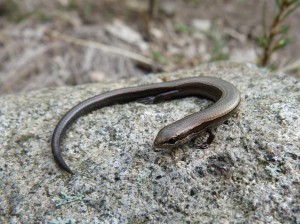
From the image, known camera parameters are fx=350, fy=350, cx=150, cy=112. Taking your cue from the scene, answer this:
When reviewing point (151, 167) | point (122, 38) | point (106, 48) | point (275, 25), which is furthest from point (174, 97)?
point (122, 38)

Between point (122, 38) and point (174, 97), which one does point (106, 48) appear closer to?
point (122, 38)

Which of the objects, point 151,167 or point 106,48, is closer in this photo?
point 151,167

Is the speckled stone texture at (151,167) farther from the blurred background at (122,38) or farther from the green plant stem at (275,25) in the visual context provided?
the blurred background at (122,38)

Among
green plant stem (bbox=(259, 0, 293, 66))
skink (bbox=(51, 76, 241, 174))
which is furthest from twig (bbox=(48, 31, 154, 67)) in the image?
A: skink (bbox=(51, 76, 241, 174))

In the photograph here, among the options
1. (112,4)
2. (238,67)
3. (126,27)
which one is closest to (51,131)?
(238,67)

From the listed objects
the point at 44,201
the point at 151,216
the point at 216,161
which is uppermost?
the point at 216,161

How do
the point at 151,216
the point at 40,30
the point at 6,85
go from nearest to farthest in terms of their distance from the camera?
the point at 151,216, the point at 6,85, the point at 40,30

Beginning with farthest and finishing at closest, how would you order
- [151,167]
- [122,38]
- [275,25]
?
[122,38]
[275,25]
[151,167]

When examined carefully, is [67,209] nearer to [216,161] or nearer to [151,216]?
[151,216]
